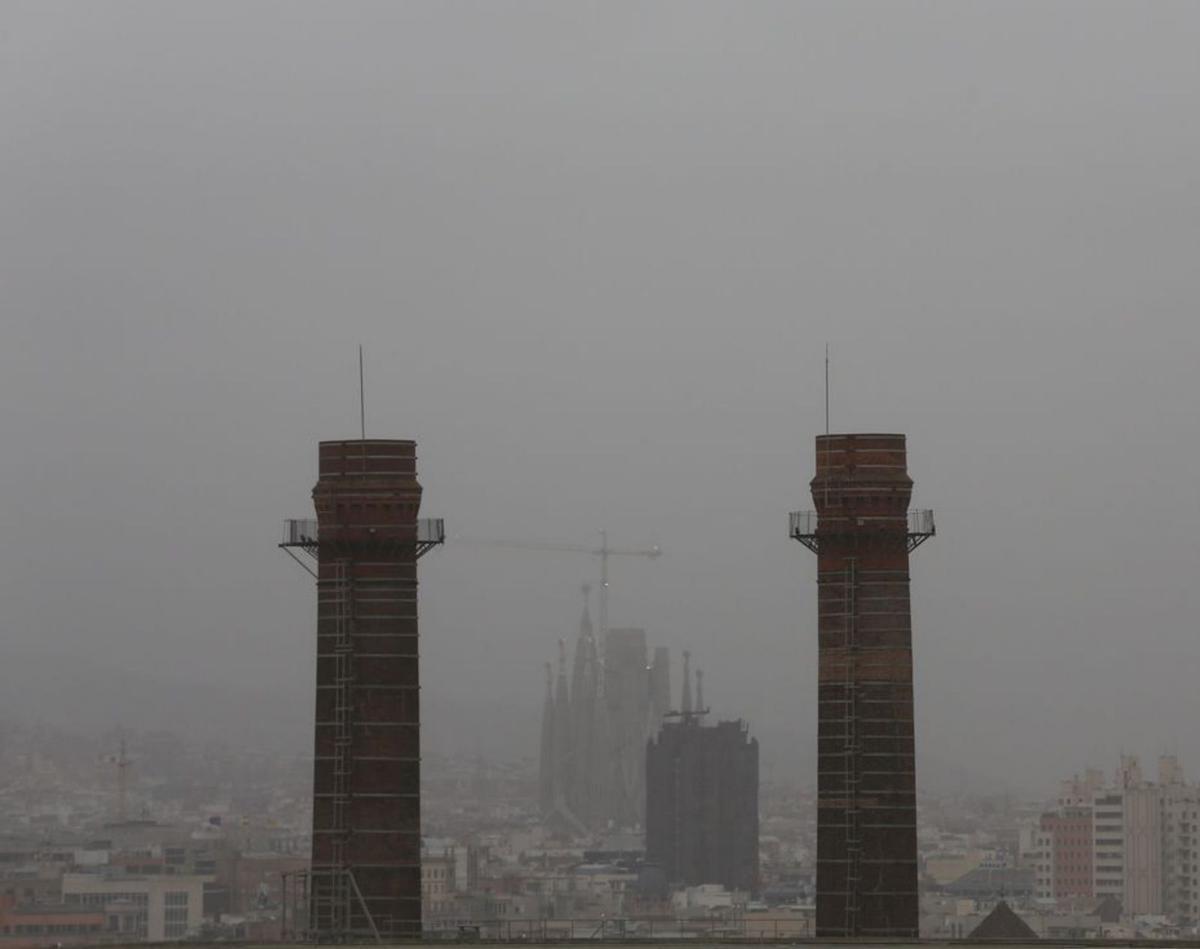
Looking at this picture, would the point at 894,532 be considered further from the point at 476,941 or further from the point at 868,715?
the point at 476,941

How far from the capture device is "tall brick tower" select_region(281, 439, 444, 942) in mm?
72188

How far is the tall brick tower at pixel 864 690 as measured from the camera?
75438 mm

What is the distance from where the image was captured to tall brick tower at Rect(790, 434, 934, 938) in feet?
247

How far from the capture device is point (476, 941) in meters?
67.2

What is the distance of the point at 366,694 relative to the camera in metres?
73.6

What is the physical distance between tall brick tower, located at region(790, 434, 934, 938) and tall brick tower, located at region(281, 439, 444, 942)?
11.1 meters

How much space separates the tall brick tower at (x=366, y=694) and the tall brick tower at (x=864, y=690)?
11.1 meters

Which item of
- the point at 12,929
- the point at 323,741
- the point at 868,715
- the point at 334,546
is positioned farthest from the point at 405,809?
the point at 12,929

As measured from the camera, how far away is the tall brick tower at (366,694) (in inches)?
2842

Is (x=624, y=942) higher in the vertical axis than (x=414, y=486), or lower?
lower

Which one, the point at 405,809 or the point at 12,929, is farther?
the point at 12,929

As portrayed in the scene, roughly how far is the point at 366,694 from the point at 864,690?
44.9ft

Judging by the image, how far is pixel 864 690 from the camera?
250 feet

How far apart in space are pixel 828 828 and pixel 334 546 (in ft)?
50.7
